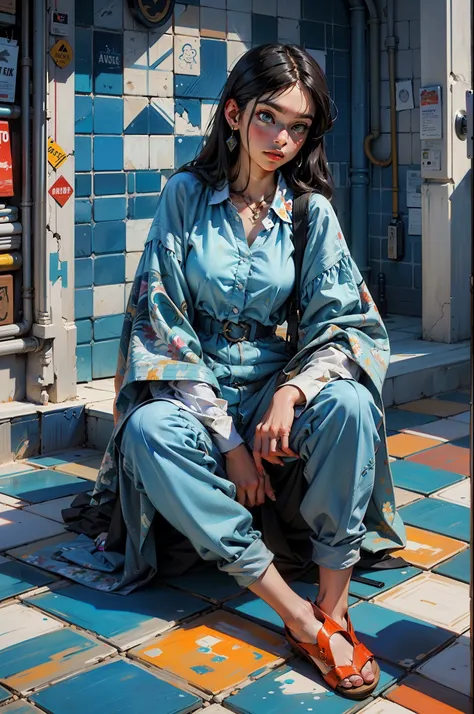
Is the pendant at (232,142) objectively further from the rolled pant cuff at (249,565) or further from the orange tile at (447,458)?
the orange tile at (447,458)

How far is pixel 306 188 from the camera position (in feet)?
9.78

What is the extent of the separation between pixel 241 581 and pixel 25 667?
540 millimetres

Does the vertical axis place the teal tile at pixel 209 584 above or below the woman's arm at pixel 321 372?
below

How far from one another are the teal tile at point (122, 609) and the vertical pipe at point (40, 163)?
1648 mm

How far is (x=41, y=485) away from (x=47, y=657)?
1.41 metres

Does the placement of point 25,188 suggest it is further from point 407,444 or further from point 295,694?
point 295,694

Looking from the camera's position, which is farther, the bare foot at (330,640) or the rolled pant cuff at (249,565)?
the rolled pant cuff at (249,565)

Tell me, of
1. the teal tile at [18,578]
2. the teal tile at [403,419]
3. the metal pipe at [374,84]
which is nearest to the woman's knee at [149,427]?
the teal tile at [18,578]

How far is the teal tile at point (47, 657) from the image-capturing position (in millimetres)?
2344

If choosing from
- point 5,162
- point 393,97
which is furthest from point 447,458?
point 393,97

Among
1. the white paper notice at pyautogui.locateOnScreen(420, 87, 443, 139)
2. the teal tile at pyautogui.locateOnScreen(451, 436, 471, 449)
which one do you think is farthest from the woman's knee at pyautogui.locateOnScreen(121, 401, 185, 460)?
the white paper notice at pyautogui.locateOnScreen(420, 87, 443, 139)

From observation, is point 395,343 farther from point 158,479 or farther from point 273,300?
point 158,479

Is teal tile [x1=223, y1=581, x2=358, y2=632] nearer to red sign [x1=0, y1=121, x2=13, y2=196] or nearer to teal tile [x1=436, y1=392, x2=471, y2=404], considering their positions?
red sign [x1=0, y1=121, x2=13, y2=196]

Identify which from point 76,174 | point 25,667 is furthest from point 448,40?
point 25,667
